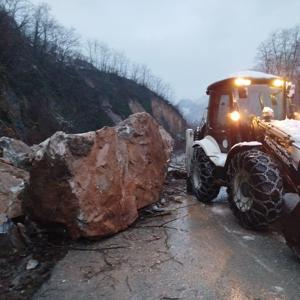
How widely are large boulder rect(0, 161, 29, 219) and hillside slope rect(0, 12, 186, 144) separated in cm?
999

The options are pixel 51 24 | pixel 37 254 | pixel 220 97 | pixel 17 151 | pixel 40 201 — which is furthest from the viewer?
pixel 51 24

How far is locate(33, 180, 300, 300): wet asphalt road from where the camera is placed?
418 cm

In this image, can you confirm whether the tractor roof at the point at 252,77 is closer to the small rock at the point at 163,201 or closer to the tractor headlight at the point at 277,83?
the tractor headlight at the point at 277,83

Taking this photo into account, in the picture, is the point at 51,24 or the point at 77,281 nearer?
the point at 77,281

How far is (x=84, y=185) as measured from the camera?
5.66 metres

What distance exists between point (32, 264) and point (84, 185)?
1.20 metres

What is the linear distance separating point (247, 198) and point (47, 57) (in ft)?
112

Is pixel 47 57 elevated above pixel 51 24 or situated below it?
below

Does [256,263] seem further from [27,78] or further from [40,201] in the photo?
[27,78]

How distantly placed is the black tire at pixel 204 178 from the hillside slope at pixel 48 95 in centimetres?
1049

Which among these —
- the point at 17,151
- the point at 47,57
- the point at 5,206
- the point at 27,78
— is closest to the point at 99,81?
the point at 47,57

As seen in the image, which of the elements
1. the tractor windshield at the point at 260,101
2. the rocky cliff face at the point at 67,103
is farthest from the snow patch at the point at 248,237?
the rocky cliff face at the point at 67,103

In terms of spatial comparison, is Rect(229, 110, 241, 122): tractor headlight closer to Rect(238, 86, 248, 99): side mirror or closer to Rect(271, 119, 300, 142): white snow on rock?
Rect(238, 86, 248, 99): side mirror

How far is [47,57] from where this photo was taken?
121ft
